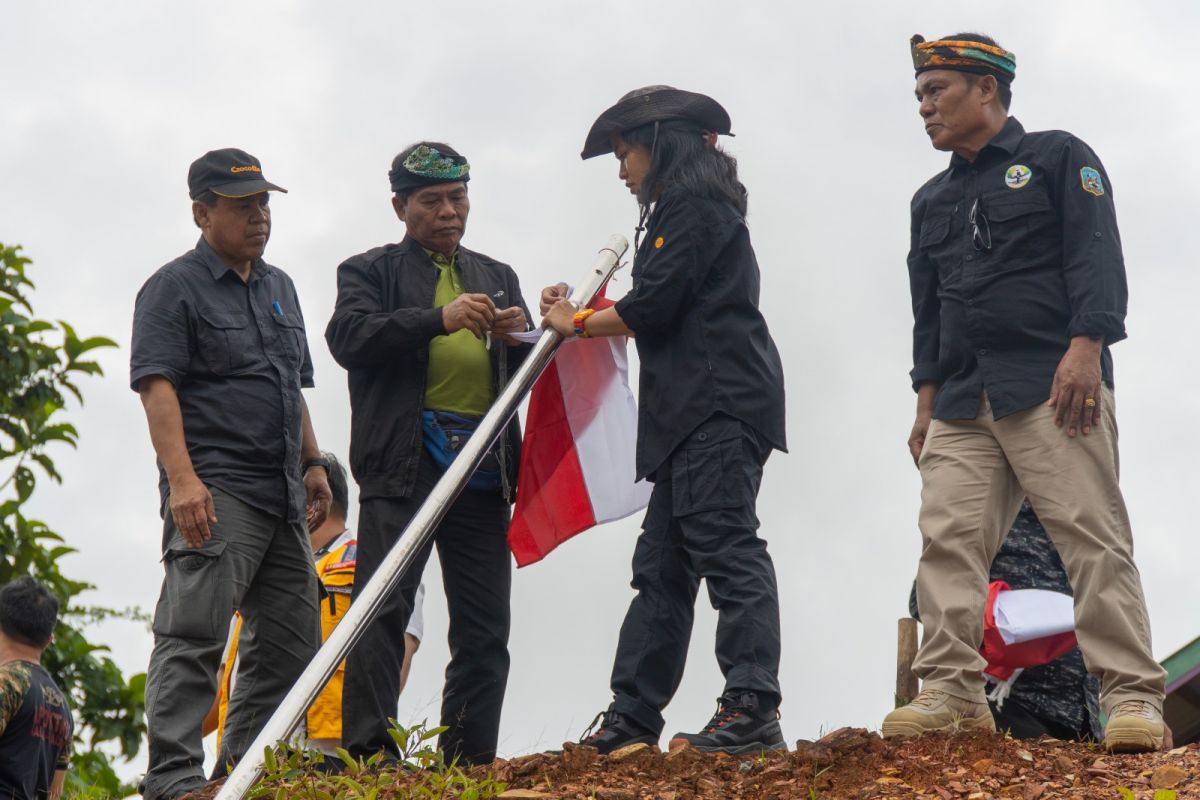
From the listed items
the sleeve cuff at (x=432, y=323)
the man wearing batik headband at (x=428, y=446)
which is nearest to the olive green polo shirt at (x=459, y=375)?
the man wearing batik headband at (x=428, y=446)

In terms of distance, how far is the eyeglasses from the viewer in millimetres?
5953

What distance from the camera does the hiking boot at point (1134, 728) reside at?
5.42 m

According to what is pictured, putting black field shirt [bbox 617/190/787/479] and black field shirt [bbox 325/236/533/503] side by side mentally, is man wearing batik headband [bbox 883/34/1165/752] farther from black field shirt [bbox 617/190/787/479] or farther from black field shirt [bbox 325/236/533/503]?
black field shirt [bbox 325/236/533/503]

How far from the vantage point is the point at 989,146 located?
6039 mm

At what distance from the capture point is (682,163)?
618 centimetres

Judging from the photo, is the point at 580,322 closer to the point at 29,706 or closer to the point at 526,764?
the point at 526,764

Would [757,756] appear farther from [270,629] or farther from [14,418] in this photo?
[14,418]

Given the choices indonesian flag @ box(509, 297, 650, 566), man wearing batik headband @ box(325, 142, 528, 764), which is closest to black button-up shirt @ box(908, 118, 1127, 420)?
indonesian flag @ box(509, 297, 650, 566)

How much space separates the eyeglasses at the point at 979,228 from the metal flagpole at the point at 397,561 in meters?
1.56

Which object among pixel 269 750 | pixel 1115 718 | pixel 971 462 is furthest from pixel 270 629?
pixel 1115 718

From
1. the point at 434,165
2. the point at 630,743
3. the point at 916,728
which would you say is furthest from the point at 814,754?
the point at 434,165

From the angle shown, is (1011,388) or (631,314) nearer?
(1011,388)

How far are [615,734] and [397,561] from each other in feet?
3.10

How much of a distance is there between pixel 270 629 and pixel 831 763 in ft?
6.98
